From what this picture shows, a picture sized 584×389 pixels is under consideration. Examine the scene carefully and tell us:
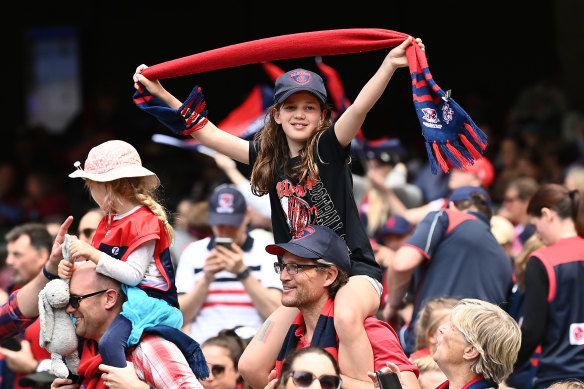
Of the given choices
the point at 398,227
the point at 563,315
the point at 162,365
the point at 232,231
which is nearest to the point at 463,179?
the point at 398,227

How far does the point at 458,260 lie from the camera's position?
653 centimetres

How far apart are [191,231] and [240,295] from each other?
5.27ft

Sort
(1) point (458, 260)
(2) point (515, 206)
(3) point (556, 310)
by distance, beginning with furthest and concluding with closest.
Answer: (2) point (515, 206) → (1) point (458, 260) → (3) point (556, 310)

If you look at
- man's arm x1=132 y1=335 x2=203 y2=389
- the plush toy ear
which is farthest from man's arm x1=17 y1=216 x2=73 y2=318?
man's arm x1=132 y1=335 x2=203 y2=389

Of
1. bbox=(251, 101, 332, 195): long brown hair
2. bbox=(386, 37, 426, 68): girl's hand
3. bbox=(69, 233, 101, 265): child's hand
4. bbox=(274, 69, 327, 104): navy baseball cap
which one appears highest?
bbox=(386, 37, 426, 68): girl's hand

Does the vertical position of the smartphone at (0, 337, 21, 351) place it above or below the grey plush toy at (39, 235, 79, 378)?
below

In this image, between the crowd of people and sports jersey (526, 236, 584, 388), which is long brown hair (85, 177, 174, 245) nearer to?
the crowd of people

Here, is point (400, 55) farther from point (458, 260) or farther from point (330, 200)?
point (458, 260)

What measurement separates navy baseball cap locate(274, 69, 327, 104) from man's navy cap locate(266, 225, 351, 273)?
0.63 m

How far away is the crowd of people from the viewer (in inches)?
→ 184

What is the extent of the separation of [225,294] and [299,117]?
2427mm

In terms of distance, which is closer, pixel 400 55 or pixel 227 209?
pixel 400 55

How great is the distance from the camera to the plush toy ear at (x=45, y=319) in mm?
4797

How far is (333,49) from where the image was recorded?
4.93 m
